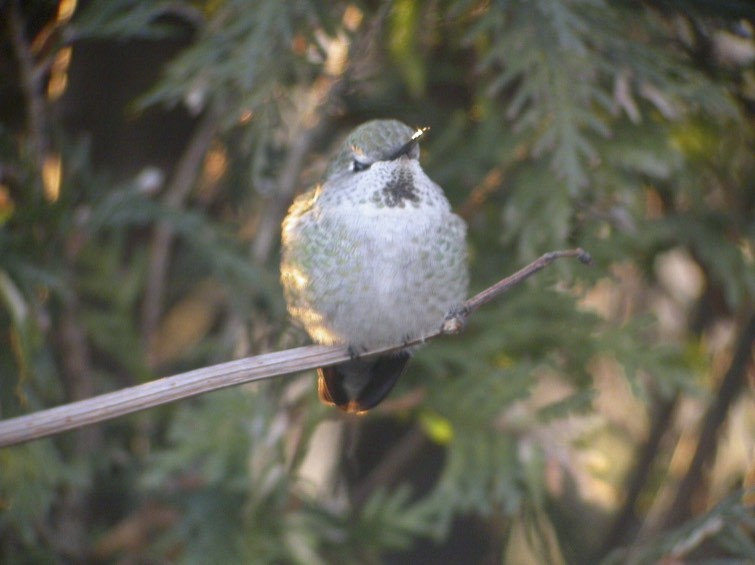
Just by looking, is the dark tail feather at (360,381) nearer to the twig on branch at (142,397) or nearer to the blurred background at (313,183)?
the blurred background at (313,183)

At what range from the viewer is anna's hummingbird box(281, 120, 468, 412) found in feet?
5.68

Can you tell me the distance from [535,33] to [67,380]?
174 cm

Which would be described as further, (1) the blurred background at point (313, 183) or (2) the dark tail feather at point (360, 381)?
(1) the blurred background at point (313, 183)

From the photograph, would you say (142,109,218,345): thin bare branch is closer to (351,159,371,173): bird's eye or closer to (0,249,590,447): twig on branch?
(351,159,371,173): bird's eye

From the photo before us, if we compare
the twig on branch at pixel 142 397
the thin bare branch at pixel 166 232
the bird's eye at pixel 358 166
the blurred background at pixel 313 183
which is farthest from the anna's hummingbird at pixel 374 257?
the thin bare branch at pixel 166 232

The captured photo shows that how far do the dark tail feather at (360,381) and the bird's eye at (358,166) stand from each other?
0.42 metres

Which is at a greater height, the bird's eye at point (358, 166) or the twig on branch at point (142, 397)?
the twig on branch at point (142, 397)

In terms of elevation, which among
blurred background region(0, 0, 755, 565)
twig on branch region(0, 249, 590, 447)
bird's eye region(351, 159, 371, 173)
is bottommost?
blurred background region(0, 0, 755, 565)

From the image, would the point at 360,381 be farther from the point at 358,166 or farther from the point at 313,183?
the point at 313,183

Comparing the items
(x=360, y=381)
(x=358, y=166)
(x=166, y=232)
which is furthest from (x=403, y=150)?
(x=166, y=232)

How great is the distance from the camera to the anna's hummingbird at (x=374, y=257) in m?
1.73

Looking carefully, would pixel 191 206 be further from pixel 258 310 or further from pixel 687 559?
pixel 687 559

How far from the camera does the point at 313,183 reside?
8.23 feet

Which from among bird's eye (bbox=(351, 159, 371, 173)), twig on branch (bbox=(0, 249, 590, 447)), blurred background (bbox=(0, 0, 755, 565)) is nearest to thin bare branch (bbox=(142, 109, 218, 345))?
blurred background (bbox=(0, 0, 755, 565))
